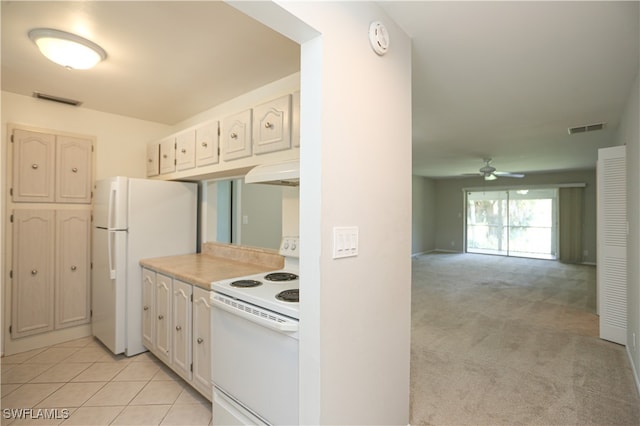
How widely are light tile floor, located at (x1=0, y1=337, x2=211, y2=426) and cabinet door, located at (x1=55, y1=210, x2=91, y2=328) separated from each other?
373mm

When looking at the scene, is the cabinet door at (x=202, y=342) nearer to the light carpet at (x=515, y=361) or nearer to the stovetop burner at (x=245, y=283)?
the stovetop burner at (x=245, y=283)

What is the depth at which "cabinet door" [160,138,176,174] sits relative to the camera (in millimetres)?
3203

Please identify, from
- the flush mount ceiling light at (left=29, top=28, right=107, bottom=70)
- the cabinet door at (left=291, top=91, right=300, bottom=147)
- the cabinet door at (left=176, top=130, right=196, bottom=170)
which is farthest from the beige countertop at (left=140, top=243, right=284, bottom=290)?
the flush mount ceiling light at (left=29, top=28, right=107, bottom=70)

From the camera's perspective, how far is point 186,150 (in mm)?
3018

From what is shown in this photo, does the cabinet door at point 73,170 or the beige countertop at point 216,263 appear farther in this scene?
the cabinet door at point 73,170

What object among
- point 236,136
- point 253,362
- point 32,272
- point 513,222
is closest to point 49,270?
point 32,272

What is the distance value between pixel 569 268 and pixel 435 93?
7003 millimetres

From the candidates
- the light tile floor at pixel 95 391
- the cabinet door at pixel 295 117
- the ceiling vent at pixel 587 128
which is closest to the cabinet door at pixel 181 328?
the light tile floor at pixel 95 391

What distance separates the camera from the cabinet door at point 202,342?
2.04 m

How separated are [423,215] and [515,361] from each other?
7128 millimetres

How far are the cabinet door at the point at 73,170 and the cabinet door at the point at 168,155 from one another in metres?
0.76

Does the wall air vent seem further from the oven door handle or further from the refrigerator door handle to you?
the oven door handle

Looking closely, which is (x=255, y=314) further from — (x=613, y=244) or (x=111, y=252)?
(x=613, y=244)

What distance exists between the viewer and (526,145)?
4738mm
